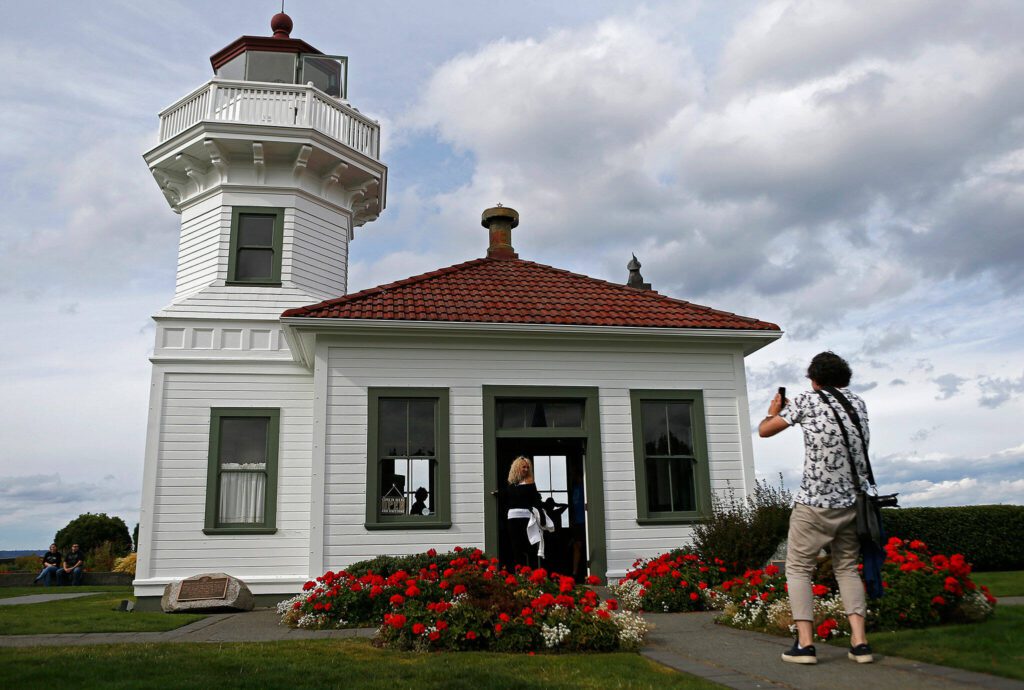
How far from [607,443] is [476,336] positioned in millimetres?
2481

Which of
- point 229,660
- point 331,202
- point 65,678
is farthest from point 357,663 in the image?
point 331,202

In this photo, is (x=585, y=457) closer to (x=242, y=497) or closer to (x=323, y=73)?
(x=242, y=497)

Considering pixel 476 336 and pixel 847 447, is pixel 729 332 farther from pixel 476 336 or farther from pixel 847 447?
pixel 847 447

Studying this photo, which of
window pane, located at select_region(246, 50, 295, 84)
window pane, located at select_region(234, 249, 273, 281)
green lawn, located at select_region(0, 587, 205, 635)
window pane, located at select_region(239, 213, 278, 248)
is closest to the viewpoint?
green lawn, located at select_region(0, 587, 205, 635)

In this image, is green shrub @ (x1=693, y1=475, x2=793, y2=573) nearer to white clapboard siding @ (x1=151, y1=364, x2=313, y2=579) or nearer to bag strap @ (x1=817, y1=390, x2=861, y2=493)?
bag strap @ (x1=817, y1=390, x2=861, y2=493)

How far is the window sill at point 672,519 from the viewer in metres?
11.7

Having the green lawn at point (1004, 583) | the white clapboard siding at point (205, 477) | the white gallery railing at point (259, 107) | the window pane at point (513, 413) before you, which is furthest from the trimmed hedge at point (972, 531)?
the white gallery railing at point (259, 107)

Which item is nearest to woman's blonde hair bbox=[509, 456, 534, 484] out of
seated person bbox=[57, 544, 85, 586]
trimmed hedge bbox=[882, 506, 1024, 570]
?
trimmed hedge bbox=[882, 506, 1024, 570]

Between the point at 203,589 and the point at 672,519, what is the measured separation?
21.7ft

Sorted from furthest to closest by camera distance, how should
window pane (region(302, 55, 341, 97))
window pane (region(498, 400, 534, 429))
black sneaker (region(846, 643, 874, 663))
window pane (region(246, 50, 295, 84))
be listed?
1. window pane (region(302, 55, 341, 97))
2. window pane (region(246, 50, 295, 84))
3. window pane (region(498, 400, 534, 429))
4. black sneaker (region(846, 643, 874, 663))

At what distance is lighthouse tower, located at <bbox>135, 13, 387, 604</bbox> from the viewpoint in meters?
12.2

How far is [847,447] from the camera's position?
5355 mm

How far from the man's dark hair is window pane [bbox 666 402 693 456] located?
6.63 metres

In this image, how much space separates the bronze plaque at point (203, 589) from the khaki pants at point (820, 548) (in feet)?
26.8
